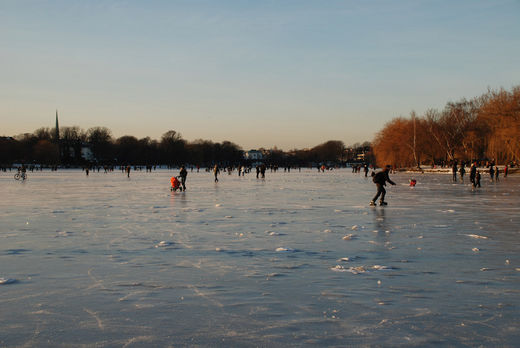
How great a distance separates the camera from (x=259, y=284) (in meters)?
5.94

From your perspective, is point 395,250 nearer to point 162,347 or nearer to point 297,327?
point 297,327

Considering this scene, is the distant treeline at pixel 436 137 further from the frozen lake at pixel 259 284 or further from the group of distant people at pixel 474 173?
the frozen lake at pixel 259 284

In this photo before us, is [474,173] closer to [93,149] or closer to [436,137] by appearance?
[436,137]

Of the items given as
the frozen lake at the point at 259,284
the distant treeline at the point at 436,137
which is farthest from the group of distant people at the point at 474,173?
the distant treeline at the point at 436,137

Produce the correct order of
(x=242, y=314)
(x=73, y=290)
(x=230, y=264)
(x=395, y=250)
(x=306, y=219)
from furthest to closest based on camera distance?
(x=306, y=219)
(x=395, y=250)
(x=230, y=264)
(x=73, y=290)
(x=242, y=314)

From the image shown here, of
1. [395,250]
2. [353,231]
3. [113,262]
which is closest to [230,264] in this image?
[113,262]

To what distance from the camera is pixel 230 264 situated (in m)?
7.14

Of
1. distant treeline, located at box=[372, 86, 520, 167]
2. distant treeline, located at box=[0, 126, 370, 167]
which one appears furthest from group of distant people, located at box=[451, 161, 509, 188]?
distant treeline, located at box=[0, 126, 370, 167]

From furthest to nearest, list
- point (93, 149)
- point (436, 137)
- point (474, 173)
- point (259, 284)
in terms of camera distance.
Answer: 1. point (93, 149)
2. point (436, 137)
3. point (474, 173)
4. point (259, 284)

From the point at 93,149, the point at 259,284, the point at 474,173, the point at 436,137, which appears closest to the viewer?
the point at 259,284

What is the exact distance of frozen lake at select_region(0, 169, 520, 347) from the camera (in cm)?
423

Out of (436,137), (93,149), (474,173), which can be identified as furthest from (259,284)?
(93,149)

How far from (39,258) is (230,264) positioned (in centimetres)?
267

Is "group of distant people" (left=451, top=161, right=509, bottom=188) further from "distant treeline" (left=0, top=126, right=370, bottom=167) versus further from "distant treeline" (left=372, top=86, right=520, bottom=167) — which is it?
"distant treeline" (left=0, top=126, right=370, bottom=167)
